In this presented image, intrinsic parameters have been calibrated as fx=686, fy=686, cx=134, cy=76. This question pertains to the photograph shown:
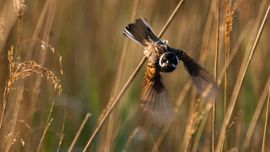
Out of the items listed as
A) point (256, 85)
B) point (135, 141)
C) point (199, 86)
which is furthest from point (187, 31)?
point (199, 86)

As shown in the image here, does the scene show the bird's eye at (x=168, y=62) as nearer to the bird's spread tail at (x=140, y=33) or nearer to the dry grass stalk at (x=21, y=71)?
the bird's spread tail at (x=140, y=33)

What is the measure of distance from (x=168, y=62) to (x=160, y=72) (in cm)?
9

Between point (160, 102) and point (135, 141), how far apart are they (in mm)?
1473

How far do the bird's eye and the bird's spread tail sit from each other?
0.11 m

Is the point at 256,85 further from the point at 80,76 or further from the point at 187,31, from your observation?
the point at 80,76

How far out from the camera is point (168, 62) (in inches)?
57.5

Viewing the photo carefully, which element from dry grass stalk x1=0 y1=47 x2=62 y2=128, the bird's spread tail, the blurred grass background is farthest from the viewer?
the blurred grass background

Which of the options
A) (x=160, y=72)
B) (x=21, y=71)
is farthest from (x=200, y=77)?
(x=21, y=71)

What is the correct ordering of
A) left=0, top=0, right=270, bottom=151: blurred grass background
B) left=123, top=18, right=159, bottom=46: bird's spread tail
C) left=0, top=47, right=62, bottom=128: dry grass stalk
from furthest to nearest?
left=0, top=0, right=270, bottom=151: blurred grass background → left=123, top=18, right=159, bottom=46: bird's spread tail → left=0, top=47, right=62, bottom=128: dry grass stalk

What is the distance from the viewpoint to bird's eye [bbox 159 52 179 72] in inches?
57.2

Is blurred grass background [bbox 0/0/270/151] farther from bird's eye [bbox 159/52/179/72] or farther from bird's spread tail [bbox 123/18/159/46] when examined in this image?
bird's eye [bbox 159/52/179/72]

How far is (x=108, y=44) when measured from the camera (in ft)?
12.4

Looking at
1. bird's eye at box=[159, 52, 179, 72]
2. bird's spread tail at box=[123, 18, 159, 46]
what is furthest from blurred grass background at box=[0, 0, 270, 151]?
bird's eye at box=[159, 52, 179, 72]

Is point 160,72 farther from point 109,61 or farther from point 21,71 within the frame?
point 109,61
